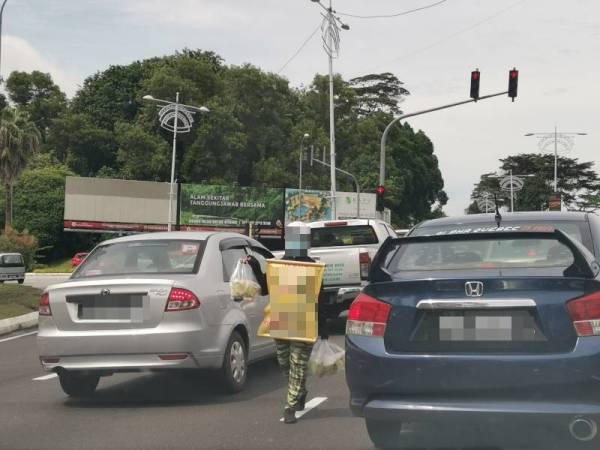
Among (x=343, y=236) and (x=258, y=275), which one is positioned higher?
(x=343, y=236)

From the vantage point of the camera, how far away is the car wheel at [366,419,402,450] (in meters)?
5.20

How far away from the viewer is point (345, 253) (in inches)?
507

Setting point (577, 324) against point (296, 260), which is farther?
point (296, 260)

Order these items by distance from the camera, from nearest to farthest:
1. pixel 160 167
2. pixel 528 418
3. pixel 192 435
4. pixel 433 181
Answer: pixel 528 418, pixel 192 435, pixel 160 167, pixel 433 181

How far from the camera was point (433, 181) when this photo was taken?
9975 centimetres

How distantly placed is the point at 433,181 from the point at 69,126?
151 ft

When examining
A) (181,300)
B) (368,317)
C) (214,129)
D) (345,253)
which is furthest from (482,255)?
(214,129)

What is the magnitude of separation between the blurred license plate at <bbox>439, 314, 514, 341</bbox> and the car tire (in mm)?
3272

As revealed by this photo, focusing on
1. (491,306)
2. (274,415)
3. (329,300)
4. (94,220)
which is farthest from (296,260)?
(94,220)

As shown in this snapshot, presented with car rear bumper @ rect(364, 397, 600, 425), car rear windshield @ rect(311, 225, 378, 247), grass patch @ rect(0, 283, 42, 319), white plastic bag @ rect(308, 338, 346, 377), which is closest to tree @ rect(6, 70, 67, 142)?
grass patch @ rect(0, 283, 42, 319)

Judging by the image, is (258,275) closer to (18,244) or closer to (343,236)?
(343,236)

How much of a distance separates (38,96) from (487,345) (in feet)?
284

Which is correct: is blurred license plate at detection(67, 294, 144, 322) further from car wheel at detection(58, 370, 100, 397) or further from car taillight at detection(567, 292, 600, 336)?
car taillight at detection(567, 292, 600, 336)

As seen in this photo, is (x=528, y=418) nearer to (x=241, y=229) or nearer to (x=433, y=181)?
(x=241, y=229)
